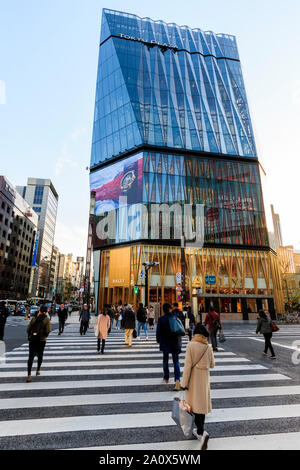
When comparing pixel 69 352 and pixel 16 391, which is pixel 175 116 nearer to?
pixel 69 352

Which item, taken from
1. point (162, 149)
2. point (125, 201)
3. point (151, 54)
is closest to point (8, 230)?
point (125, 201)

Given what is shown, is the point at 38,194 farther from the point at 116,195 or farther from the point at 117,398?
the point at 117,398

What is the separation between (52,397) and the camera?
5.31 metres

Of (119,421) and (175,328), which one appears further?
(175,328)

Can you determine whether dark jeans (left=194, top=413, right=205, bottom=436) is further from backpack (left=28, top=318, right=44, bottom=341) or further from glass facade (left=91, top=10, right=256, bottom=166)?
glass facade (left=91, top=10, right=256, bottom=166)

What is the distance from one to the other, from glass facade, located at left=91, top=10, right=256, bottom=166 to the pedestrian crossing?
41.3m

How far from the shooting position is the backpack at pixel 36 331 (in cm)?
660

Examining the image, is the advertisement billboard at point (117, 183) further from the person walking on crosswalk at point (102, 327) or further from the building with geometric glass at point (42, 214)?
the building with geometric glass at point (42, 214)

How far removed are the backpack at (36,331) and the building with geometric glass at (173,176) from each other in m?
29.0

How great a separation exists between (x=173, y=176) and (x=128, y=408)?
40.9 metres

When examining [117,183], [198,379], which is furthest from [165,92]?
[198,379]

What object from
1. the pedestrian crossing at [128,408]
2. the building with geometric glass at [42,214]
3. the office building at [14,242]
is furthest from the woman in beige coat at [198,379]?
the building with geometric glass at [42,214]

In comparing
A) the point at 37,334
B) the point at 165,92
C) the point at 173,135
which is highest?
the point at 165,92

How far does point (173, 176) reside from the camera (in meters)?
43.2
